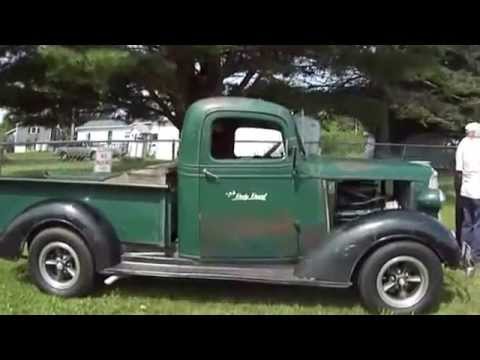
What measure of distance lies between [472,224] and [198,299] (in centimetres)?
346

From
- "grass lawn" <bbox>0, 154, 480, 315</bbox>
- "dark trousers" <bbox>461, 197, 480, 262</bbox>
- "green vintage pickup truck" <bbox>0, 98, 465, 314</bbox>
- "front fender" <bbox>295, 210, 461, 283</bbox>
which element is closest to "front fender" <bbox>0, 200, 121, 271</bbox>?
"green vintage pickup truck" <bbox>0, 98, 465, 314</bbox>

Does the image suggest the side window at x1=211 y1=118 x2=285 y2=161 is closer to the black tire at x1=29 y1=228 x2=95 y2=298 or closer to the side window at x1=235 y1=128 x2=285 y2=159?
the side window at x1=235 y1=128 x2=285 y2=159

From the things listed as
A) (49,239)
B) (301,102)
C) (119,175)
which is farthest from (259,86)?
(49,239)

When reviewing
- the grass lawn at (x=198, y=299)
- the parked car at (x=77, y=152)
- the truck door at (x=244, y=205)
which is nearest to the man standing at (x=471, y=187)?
the grass lawn at (x=198, y=299)

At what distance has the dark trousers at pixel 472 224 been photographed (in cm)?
648

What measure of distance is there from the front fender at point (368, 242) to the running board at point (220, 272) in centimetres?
11

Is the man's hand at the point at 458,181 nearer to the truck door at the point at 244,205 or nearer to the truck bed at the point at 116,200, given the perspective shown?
A: the truck door at the point at 244,205

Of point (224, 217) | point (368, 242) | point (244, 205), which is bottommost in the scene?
point (368, 242)

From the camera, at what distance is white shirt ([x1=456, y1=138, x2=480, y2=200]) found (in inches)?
254

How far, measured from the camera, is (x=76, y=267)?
5.19m

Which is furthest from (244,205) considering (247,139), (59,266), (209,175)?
(59,266)

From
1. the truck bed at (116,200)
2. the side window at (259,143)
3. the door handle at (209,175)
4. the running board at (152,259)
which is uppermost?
the side window at (259,143)

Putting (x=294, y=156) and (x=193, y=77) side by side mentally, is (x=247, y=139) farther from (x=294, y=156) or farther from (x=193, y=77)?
(x=193, y=77)

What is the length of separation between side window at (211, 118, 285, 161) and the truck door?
0.02m
